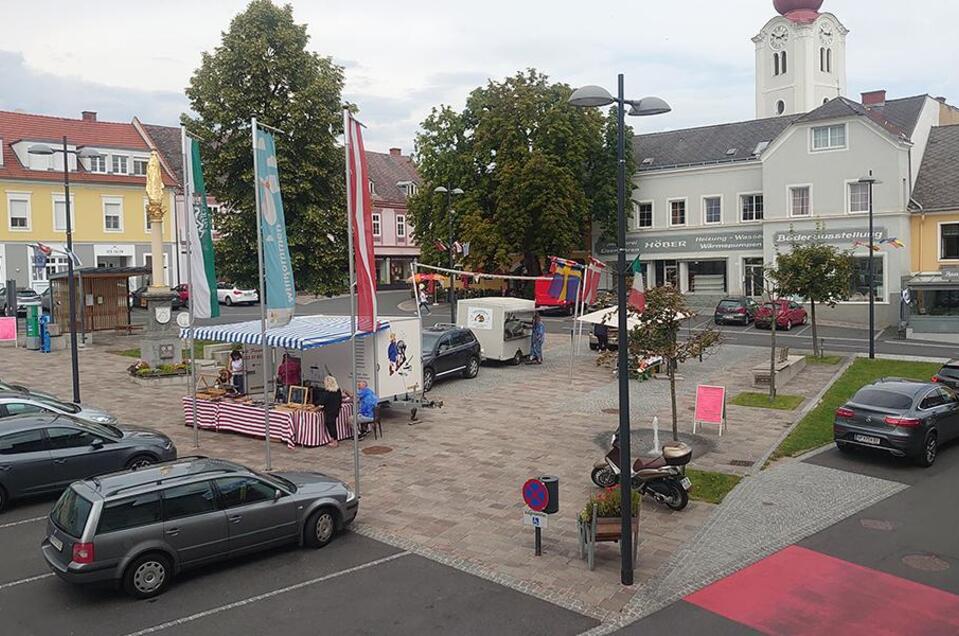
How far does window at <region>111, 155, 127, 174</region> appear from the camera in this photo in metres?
52.9

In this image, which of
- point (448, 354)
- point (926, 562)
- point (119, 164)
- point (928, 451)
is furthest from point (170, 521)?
point (119, 164)

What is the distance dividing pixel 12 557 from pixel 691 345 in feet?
42.3

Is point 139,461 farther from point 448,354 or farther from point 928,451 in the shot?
point 928,451

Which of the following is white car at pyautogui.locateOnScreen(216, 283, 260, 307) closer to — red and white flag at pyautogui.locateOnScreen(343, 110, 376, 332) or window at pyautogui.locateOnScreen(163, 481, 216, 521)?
red and white flag at pyautogui.locateOnScreen(343, 110, 376, 332)

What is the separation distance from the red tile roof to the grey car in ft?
151

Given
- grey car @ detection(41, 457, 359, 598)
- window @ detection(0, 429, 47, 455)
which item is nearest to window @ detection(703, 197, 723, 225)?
grey car @ detection(41, 457, 359, 598)

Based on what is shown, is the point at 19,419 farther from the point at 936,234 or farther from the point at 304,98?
the point at 936,234

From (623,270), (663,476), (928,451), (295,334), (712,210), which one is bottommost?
(928,451)

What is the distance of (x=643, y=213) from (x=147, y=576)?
46022 millimetres

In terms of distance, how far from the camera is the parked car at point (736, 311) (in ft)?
133

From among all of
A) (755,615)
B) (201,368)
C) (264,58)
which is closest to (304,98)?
(264,58)

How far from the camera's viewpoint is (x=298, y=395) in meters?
19.2

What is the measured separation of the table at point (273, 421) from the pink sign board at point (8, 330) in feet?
66.9

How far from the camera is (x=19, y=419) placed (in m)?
14.1
